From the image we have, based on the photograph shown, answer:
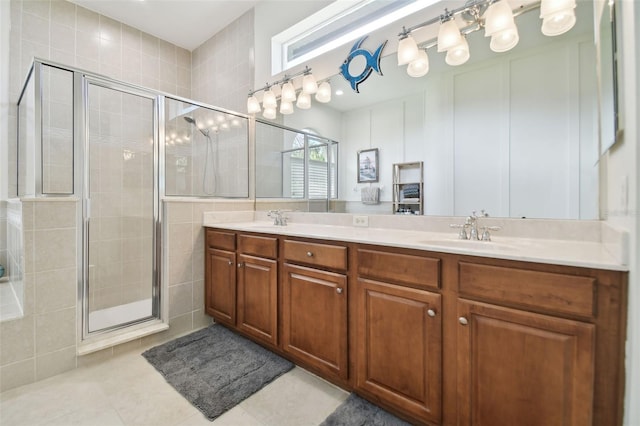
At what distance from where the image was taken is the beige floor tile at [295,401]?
1377 mm

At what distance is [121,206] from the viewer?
238 centimetres

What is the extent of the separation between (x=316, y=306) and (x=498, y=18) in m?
1.79

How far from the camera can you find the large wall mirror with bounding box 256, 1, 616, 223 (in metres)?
1.33

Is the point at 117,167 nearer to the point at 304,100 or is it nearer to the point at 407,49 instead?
the point at 304,100

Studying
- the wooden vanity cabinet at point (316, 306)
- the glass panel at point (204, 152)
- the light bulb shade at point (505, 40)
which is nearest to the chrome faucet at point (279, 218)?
the glass panel at point (204, 152)

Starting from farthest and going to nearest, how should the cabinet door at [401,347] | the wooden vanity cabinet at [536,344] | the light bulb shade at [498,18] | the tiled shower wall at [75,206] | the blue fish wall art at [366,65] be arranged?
the blue fish wall art at [366,65] → the tiled shower wall at [75,206] → the light bulb shade at [498,18] → the cabinet door at [401,347] → the wooden vanity cabinet at [536,344]

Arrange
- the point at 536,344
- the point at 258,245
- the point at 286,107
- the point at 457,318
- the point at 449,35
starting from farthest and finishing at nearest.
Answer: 1. the point at 286,107
2. the point at 258,245
3. the point at 449,35
4. the point at 457,318
5. the point at 536,344

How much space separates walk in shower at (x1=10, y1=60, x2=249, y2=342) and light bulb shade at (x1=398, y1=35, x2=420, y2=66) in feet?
5.47

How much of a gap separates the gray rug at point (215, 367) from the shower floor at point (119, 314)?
351 millimetres

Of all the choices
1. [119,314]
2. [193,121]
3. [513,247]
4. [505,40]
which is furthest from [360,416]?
[193,121]

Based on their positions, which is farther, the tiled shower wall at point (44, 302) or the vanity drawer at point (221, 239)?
the vanity drawer at point (221, 239)

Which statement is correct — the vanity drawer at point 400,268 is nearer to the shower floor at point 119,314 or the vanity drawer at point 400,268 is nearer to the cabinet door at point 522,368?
the cabinet door at point 522,368

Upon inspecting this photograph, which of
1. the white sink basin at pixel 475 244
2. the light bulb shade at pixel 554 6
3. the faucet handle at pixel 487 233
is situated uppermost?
the light bulb shade at pixel 554 6

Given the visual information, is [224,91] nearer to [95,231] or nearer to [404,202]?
[95,231]
